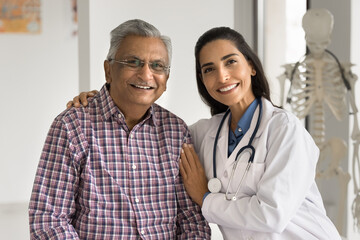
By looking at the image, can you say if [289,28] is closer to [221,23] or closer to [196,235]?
[221,23]

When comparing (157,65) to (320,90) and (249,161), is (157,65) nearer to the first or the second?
(249,161)

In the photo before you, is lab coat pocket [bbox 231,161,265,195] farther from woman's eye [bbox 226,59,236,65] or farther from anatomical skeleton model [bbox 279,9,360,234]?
anatomical skeleton model [bbox 279,9,360,234]

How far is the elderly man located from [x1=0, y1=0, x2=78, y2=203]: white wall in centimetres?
397

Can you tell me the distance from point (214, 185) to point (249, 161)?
0.54 feet

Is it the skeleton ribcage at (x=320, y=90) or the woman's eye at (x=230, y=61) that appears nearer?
the woman's eye at (x=230, y=61)

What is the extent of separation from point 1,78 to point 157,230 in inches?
171

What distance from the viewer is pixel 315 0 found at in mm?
3326

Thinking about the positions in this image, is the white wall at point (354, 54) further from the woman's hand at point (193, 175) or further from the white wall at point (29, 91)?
the white wall at point (29, 91)

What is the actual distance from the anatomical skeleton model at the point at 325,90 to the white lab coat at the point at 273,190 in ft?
3.81

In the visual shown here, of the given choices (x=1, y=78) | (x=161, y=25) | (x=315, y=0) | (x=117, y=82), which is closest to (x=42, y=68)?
(x=1, y=78)

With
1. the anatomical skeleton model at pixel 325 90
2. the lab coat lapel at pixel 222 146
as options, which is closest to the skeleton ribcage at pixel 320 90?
the anatomical skeleton model at pixel 325 90

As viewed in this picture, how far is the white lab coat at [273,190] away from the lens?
1.62 m

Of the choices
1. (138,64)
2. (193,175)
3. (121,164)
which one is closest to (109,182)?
(121,164)

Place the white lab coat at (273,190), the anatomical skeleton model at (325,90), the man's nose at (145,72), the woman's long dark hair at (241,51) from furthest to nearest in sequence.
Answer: the anatomical skeleton model at (325,90) → the woman's long dark hair at (241,51) → the man's nose at (145,72) → the white lab coat at (273,190)
